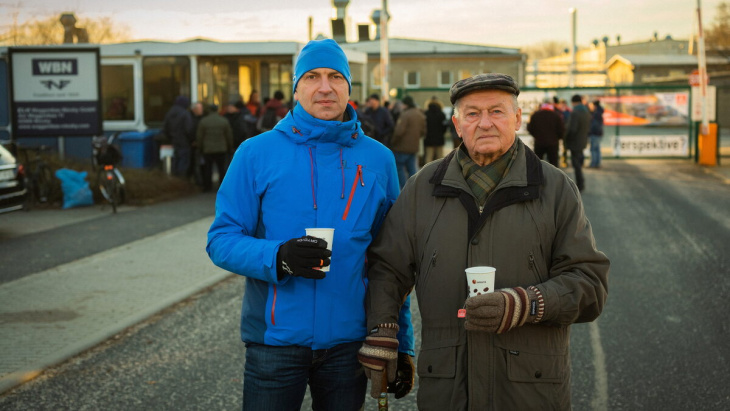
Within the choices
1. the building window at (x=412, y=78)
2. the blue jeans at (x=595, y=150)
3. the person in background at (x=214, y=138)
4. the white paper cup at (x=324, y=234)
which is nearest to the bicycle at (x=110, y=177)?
the person in background at (x=214, y=138)

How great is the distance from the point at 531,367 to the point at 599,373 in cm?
305

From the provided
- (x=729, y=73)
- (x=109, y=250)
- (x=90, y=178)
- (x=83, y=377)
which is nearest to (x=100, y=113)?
(x=90, y=178)

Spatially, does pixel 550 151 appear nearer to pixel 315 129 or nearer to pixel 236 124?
pixel 236 124

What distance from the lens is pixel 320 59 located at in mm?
3266

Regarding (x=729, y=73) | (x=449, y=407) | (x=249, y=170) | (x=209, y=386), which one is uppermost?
(x=729, y=73)

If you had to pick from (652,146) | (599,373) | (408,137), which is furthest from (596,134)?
(599,373)

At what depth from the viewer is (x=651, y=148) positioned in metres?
25.2

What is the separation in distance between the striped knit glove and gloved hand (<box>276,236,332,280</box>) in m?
0.52

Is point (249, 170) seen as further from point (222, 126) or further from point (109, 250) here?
point (222, 126)

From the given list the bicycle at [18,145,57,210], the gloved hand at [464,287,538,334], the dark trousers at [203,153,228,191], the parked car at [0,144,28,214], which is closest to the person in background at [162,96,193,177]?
the dark trousers at [203,153,228,191]

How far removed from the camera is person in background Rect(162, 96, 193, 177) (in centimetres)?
1831

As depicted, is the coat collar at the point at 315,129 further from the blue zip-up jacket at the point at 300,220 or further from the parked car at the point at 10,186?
the parked car at the point at 10,186

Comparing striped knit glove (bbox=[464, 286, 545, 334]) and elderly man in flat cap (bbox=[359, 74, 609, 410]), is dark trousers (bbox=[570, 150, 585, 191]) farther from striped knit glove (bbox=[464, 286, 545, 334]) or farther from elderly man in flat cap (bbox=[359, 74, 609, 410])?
striped knit glove (bbox=[464, 286, 545, 334])

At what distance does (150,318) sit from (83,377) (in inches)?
65.7
